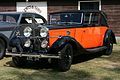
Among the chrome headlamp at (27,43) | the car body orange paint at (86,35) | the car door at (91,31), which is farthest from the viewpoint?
the car door at (91,31)

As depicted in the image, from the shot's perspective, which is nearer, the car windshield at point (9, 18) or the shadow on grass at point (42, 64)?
the shadow on grass at point (42, 64)

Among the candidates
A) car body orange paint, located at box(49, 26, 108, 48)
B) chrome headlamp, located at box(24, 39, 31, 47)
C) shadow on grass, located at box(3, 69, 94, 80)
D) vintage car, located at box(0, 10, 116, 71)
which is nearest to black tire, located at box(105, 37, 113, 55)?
vintage car, located at box(0, 10, 116, 71)

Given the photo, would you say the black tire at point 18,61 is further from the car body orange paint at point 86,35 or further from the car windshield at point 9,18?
the car windshield at point 9,18

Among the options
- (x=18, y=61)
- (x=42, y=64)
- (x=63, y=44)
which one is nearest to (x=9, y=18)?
(x=18, y=61)

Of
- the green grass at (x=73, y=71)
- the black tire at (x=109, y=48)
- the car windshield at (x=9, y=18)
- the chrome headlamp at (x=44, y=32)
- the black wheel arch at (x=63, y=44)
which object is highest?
the car windshield at (x=9, y=18)

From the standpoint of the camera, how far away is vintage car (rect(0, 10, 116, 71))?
915 cm

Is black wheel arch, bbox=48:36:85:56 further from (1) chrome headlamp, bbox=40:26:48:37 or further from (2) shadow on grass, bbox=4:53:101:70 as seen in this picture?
(2) shadow on grass, bbox=4:53:101:70

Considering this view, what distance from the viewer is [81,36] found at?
10.3 meters

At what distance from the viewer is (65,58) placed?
30.0 ft

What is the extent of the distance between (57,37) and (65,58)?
0.65m

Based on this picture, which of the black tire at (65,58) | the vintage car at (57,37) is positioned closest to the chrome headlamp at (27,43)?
the vintage car at (57,37)

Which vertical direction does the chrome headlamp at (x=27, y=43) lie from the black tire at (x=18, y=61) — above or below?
above

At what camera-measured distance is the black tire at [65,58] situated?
8.97 m

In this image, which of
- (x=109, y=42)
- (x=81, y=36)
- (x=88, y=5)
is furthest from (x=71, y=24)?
(x=88, y=5)
